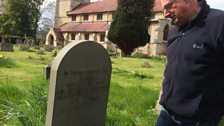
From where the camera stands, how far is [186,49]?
9.89ft

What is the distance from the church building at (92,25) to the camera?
45500mm

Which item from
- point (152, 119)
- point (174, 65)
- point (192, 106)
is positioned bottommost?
point (152, 119)

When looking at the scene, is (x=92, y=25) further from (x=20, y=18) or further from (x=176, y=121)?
(x=176, y=121)

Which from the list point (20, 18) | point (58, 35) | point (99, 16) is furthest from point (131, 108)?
point (20, 18)

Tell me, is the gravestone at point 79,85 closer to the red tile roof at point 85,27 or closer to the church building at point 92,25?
the church building at point 92,25

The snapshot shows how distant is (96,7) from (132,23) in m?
25.3

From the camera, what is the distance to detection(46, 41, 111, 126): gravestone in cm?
421

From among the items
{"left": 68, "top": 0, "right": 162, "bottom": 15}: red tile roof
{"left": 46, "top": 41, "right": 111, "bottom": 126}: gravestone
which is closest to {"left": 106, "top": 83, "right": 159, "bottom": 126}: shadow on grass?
{"left": 46, "top": 41, "right": 111, "bottom": 126}: gravestone

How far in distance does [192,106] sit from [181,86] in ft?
0.59

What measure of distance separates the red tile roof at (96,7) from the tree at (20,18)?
6155 millimetres

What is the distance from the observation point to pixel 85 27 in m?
57.1

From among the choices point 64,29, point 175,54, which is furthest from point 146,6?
point 175,54

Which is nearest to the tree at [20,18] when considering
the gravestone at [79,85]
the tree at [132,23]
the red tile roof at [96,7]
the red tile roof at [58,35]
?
the red tile roof at [58,35]

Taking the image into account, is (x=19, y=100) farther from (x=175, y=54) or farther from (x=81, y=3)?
(x=81, y=3)
